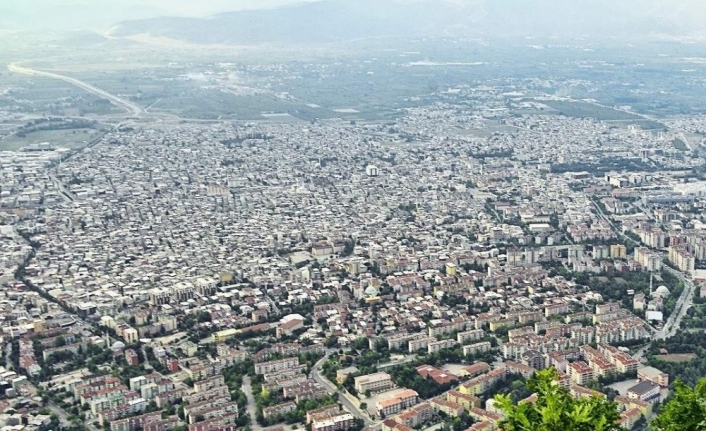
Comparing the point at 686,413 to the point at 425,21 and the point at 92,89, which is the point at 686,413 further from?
the point at 425,21

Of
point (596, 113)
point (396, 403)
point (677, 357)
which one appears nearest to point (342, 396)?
point (396, 403)

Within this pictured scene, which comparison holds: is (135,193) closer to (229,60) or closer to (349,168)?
(349,168)

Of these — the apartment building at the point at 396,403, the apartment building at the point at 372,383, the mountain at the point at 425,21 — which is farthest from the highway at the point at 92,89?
the apartment building at the point at 396,403

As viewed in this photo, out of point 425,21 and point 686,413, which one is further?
point 425,21

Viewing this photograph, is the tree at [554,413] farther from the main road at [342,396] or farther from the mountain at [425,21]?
the mountain at [425,21]

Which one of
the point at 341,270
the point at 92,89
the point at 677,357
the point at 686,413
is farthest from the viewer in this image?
the point at 92,89

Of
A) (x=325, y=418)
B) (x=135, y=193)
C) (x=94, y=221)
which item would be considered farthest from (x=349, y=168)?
(x=325, y=418)
